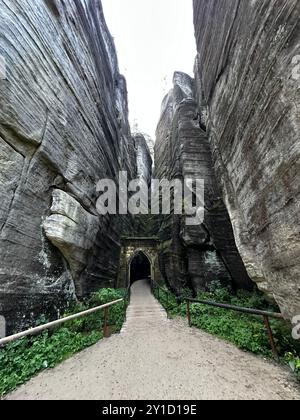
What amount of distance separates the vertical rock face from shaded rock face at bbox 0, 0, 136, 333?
190 inches

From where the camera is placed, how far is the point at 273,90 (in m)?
3.04

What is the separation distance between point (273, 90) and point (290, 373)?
165 inches

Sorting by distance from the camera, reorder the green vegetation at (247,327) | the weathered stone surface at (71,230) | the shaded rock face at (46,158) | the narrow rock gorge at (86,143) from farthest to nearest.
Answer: the weathered stone surface at (71,230) < the shaded rock face at (46,158) < the green vegetation at (247,327) < the narrow rock gorge at (86,143)

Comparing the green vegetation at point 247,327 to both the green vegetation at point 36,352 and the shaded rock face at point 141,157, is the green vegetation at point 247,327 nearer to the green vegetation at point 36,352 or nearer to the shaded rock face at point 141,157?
the green vegetation at point 36,352

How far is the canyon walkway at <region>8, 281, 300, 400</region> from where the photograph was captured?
2266 mm

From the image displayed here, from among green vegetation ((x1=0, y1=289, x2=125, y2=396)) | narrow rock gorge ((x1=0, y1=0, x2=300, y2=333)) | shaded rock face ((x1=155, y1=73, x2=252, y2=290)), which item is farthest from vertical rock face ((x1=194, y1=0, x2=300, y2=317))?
shaded rock face ((x1=155, y1=73, x2=252, y2=290))

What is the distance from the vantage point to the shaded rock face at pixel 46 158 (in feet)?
13.2

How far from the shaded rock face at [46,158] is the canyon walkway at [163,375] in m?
1.98

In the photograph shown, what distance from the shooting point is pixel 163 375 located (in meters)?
2.72

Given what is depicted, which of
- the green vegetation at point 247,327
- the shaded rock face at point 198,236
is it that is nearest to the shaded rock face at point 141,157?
the shaded rock face at point 198,236

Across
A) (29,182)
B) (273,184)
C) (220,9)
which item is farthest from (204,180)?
(29,182)

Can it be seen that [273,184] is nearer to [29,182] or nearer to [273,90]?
[273,90]

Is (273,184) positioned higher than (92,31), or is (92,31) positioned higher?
(92,31)

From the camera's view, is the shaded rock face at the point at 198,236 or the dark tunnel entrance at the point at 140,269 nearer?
the shaded rock face at the point at 198,236
